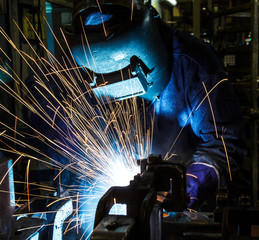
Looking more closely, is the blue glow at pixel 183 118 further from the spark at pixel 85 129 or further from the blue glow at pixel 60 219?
the blue glow at pixel 60 219

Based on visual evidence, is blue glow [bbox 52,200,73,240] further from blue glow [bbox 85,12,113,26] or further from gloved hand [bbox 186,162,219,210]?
blue glow [bbox 85,12,113,26]

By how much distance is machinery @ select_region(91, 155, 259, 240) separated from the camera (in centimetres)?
95

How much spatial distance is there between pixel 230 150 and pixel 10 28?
7.06 ft

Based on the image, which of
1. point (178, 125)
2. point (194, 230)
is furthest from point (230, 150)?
point (194, 230)

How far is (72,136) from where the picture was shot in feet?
9.04

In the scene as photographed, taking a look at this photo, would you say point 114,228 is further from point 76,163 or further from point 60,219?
point 76,163

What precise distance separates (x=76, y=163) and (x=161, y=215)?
166cm

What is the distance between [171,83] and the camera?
2.60 m

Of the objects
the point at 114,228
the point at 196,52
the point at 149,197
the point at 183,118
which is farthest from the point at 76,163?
the point at 114,228

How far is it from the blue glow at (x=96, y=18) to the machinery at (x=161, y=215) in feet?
3.56

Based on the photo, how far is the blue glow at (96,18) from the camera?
82.7 inches

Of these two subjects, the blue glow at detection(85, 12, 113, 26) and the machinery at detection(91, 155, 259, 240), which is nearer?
the machinery at detection(91, 155, 259, 240)

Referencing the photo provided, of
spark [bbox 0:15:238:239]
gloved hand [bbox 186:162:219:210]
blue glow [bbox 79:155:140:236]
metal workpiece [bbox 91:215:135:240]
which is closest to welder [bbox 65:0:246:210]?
gloved hand [bbox 186:162:219:210]

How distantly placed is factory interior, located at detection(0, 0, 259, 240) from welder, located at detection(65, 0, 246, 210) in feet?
0.16
